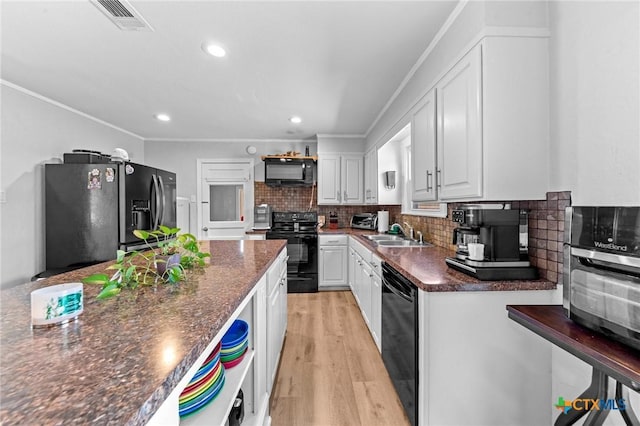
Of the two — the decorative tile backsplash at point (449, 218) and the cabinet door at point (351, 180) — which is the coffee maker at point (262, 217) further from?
the cabinet door at point (351, 180)

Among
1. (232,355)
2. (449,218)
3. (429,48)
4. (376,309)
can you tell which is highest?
(429,48)

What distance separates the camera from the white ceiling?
1.56m

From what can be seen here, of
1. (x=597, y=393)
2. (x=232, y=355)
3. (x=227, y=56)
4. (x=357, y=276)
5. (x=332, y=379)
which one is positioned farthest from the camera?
(x=357, y=276)

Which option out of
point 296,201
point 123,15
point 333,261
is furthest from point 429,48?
point 296,201

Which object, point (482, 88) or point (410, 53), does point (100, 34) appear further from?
point (482, 88)

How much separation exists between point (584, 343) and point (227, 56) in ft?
8.45

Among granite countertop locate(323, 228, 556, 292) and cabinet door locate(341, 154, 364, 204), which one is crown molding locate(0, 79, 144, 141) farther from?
granite countertop locate(323, 228, 556, 292)

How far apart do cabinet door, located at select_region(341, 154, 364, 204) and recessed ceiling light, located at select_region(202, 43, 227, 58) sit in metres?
2.48

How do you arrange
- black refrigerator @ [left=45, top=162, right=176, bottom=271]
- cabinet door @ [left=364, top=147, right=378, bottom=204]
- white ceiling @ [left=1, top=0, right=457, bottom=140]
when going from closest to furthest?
white ceiling @ [left=1, top=0, right=457, bottom=140]
black refrigerator @ [left=45, top=162, right=176, bottom=271]
cabinet door @ [left=364, top=147, right=378, bottom=204]

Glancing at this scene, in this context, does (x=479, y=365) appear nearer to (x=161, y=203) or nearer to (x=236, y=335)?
(x=236, y=335)

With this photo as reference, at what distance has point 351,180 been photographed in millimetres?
4133

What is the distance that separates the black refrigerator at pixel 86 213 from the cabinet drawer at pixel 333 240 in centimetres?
228

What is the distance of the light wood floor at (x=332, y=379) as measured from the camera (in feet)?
5.05

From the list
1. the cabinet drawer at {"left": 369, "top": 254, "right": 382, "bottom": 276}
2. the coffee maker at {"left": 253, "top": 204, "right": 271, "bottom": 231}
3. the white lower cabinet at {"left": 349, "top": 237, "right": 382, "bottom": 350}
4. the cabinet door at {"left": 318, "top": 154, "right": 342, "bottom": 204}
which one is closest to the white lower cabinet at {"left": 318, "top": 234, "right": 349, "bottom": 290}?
the white lower cabinet at {"left": 349, "top": 237, "right": 382, "bottom": 350}
